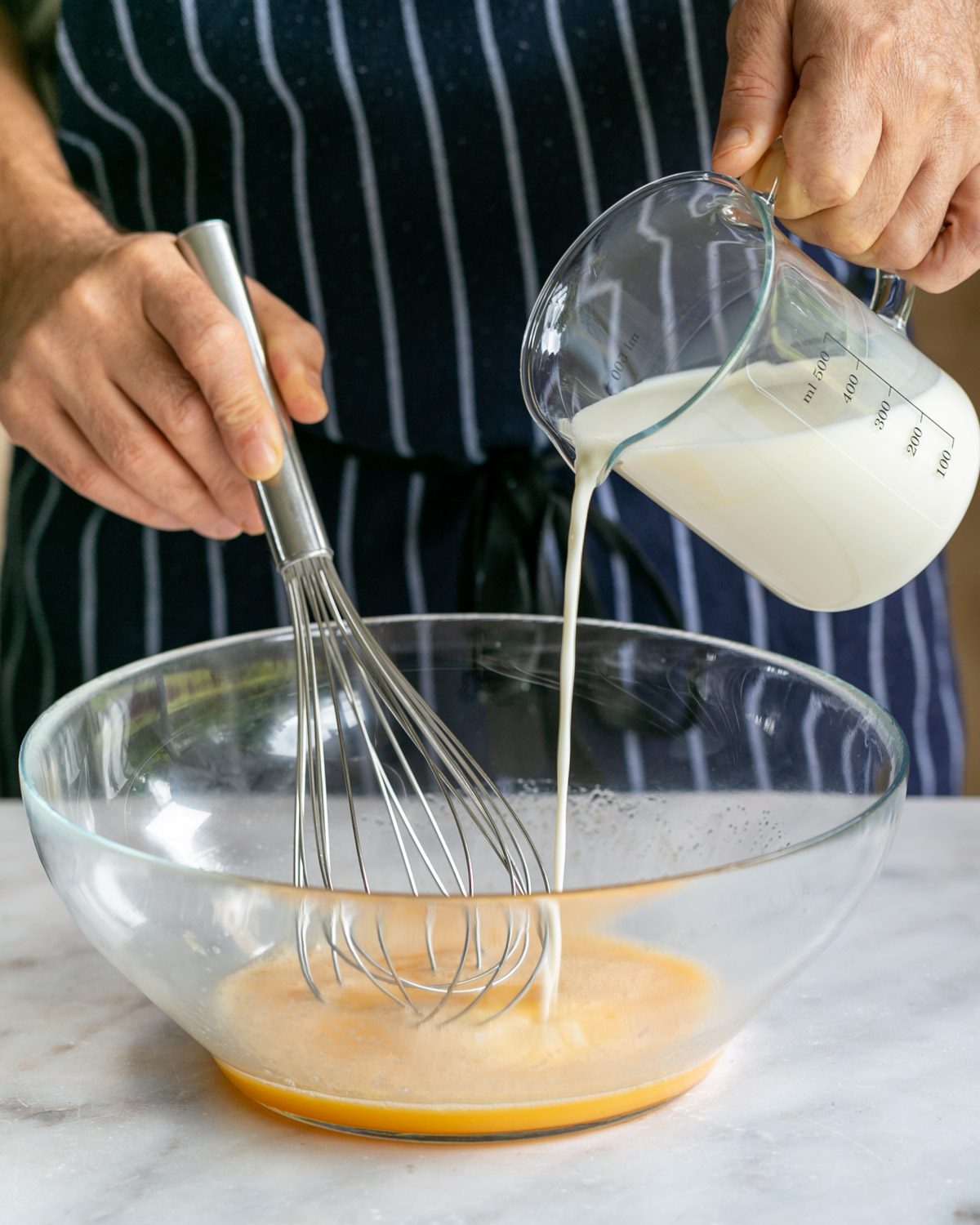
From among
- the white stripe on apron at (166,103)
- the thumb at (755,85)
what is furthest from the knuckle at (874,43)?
the white stripe on apron at (166,103)

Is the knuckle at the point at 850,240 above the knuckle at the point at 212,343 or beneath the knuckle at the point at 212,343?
above

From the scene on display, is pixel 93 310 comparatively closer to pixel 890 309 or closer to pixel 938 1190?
pixel 890 309

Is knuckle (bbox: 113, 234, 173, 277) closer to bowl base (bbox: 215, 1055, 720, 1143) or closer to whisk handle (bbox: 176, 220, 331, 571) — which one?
whisk handle (bbox: 176, 220, 331, 571)

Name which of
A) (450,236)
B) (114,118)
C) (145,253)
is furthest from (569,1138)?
(114,118)

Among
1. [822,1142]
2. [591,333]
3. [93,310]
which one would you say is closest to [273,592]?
[93,310]

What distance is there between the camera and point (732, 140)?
549 millimetres

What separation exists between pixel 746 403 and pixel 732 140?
12cm

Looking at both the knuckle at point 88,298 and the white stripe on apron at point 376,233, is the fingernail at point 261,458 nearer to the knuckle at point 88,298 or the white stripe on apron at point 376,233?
the knuckle at point 88,298

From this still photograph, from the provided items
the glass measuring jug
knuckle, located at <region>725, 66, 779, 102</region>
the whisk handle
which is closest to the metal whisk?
the whisk handle

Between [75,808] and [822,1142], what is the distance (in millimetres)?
326

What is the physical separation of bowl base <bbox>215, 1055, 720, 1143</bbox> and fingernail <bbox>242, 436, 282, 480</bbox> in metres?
0.26

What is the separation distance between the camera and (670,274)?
1.82ft

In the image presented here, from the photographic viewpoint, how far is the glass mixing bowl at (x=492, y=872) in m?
0.46

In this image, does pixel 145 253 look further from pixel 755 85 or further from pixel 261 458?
pixel 755 85
